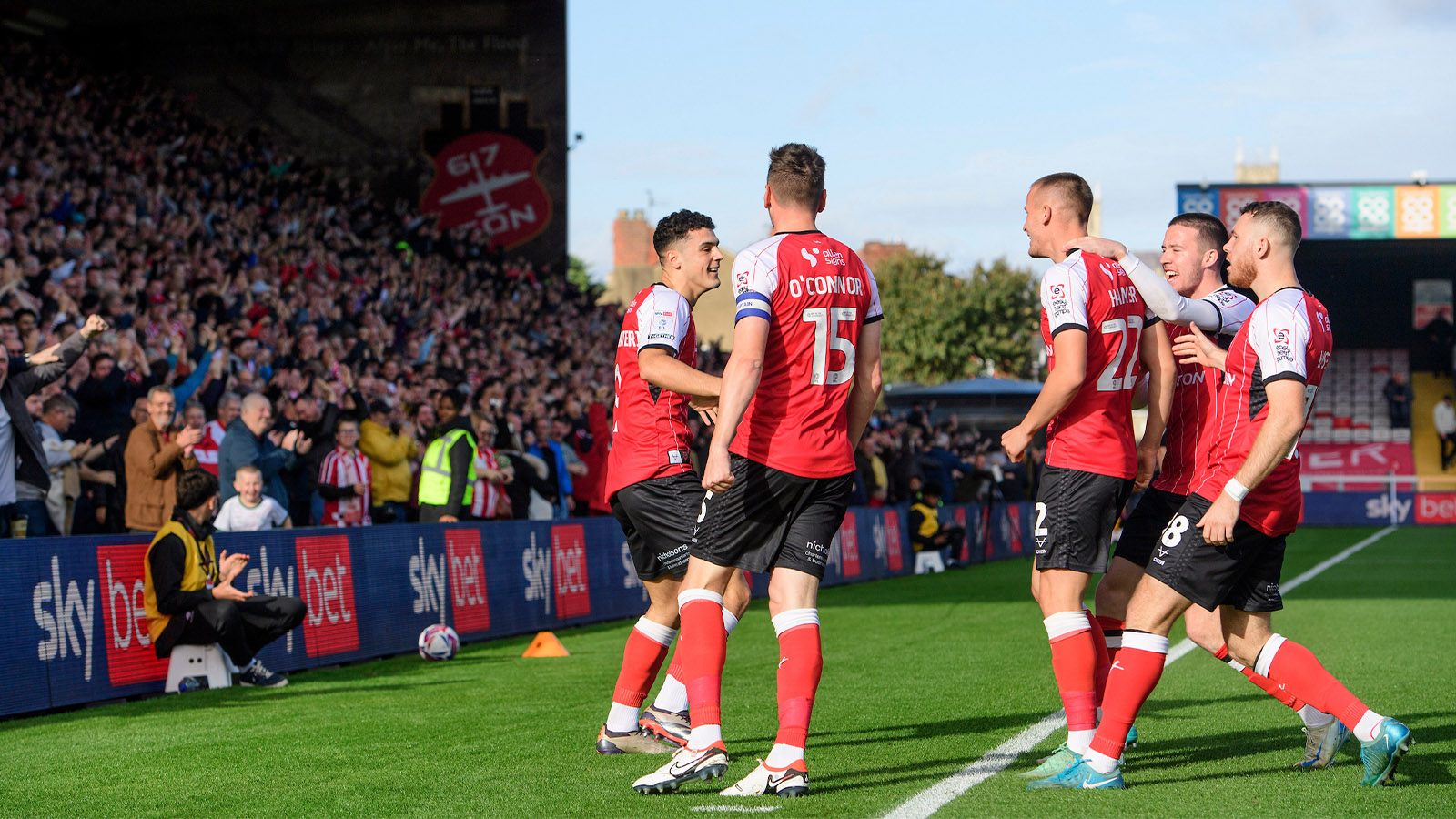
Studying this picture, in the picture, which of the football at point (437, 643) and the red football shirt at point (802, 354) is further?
the football at point (437, 643)

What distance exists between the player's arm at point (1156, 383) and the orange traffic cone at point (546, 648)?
6475 mm

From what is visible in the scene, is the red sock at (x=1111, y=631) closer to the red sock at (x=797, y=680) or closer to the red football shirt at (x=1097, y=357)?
the red football shirt at (x=1097, y=357)

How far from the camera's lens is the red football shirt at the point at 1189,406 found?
5.93 m

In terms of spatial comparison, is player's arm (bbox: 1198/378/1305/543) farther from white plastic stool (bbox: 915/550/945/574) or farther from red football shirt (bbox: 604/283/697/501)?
white plastic stool (bbox: 915/550/945/574)

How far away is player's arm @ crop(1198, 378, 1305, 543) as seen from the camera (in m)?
5.14

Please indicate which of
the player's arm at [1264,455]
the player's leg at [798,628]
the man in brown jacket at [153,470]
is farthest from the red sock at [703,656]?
the man in brown jacket at [153,470]

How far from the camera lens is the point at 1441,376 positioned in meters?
43.8

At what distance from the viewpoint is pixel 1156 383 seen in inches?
226

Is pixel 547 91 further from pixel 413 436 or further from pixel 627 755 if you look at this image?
pixel 627 755

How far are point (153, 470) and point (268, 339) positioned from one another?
6.71 meters

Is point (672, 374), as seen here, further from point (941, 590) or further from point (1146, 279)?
point (941, 590)

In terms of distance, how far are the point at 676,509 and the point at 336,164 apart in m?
27.6

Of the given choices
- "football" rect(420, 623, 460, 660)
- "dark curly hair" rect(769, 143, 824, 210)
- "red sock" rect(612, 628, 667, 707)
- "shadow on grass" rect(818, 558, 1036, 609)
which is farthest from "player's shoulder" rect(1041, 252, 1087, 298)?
"shadow on grass" rect(818, 558, 1036, 609)

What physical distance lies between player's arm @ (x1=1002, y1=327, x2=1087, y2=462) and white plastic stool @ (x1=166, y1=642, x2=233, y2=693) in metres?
6.20
